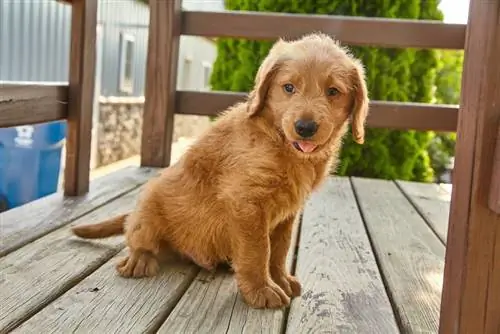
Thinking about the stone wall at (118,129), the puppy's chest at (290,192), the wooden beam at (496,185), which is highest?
the wooden beam at (496,185)

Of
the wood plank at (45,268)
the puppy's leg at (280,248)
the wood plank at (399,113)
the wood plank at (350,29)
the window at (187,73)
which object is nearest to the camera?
the wood plank at (45,268)

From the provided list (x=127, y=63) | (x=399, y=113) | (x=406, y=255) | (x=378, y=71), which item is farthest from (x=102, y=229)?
(x=127, y=63)

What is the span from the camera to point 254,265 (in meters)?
2.00

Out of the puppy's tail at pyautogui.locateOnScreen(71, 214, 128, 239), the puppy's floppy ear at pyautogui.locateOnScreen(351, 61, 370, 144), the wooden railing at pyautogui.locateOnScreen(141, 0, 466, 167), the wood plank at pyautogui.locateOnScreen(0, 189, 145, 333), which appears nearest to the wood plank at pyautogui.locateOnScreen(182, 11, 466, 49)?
the wooden railing at pyautogui.locateOnScreen(141, 0, 466, 167)

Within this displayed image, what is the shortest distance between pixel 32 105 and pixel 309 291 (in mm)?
1641

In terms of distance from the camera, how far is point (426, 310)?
2061 millimetres

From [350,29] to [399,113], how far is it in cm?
70

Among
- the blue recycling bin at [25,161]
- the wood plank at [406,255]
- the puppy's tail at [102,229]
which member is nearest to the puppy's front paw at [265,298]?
the wood plank at [406,255]

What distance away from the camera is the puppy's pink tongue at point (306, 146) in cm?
192

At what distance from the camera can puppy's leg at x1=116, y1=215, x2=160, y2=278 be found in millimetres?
2219

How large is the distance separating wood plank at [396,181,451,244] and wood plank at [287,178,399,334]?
1.34ft

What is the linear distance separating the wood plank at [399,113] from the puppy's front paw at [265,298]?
2709 mm

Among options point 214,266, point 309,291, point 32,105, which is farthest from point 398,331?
point 32,105

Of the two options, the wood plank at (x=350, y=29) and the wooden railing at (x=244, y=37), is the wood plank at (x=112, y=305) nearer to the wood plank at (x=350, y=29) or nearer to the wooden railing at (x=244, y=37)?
the wooden railing at (x=244, y=37)
